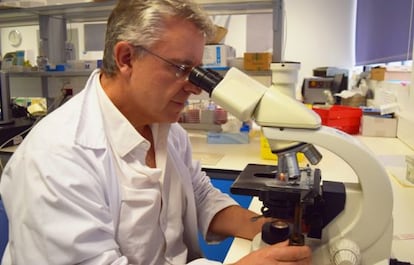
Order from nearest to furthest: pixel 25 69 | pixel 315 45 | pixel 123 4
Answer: pixel 123 4
pixel 25 69
pixel 315 45

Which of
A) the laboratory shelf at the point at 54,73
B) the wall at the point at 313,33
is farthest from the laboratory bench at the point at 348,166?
the wall at the point at 313,33

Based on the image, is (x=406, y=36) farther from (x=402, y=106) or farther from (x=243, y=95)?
(x=243, y=95)

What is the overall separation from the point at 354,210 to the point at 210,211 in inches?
18.5

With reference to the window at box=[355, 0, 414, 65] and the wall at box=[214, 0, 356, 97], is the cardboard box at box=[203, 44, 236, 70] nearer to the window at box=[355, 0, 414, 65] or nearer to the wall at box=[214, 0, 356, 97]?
the window at box=[355, 0, 414, 65]

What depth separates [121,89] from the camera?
3.16ft

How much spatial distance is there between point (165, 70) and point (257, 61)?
1183mm

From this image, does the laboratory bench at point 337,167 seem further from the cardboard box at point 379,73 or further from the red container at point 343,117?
the cardboard box at point 379,73

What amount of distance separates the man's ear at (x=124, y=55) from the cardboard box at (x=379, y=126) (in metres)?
1.76

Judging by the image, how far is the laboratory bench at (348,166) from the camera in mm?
930

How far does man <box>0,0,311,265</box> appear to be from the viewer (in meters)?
0.70

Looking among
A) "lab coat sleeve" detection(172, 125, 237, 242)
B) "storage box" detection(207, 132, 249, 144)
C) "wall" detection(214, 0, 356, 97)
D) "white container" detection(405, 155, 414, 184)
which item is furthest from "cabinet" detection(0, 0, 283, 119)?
"wall" detection(214, 0, 356, 97)

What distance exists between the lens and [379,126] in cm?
221

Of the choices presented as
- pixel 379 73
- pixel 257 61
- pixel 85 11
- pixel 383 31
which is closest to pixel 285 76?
pixel 257 61

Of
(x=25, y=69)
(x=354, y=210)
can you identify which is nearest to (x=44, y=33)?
(x=25, y=69)
